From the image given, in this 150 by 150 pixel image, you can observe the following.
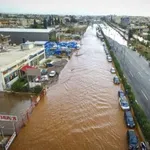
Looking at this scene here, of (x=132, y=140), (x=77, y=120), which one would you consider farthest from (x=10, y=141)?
(x=132, y=140)

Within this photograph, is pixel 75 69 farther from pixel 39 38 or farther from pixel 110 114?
pixel 39 38

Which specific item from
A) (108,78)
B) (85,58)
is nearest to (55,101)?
(108,78)

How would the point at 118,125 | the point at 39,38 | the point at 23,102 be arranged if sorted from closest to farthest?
the point at 118,125
the point at 23,102
the point at 39,38

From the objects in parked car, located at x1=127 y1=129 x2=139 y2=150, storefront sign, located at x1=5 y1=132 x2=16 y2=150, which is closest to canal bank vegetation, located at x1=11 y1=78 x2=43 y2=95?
storefront sign, located at x1=5 y1=132 x2=16 y2=150

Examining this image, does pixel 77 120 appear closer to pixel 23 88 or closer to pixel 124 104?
pixel 124 104

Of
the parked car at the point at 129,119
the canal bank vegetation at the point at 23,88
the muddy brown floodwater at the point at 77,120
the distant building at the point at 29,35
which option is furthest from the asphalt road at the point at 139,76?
the distant building at the point at 29,35
